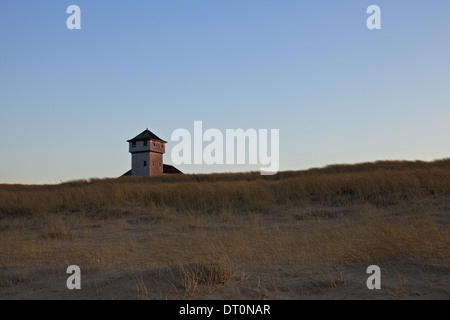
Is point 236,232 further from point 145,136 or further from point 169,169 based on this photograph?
point 169,169

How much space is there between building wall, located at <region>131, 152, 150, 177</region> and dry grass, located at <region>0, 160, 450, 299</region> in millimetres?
21085

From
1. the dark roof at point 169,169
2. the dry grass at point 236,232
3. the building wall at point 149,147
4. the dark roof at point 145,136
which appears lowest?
the dry grass at point 236,232

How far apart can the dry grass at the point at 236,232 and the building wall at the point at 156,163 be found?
21221 mm

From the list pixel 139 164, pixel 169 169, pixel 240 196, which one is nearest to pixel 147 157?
pixel 139 164

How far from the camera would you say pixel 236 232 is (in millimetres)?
8211

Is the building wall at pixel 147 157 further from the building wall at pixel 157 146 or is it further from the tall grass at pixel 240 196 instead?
the tall grass at pixel 240 196

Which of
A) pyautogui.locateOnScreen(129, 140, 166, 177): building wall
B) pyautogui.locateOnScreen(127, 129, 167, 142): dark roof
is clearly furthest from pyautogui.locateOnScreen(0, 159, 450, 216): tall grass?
pyautogui.locateOnScreen(127, 129, 167, 142): dark roof

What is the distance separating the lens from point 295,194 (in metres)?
13.3

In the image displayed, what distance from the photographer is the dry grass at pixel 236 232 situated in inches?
150

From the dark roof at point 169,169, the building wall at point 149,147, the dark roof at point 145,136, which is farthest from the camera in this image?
the dark roof at point 169,169

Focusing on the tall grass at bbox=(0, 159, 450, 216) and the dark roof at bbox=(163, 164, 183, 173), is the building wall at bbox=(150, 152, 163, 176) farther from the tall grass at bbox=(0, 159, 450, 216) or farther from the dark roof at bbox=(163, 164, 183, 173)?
the tall grass at bbox=(0, 159, 450, 216)

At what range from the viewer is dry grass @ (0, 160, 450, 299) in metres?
3.80

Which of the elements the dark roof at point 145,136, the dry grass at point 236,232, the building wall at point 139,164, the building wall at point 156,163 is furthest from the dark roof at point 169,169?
the dry grass at point 236,232
